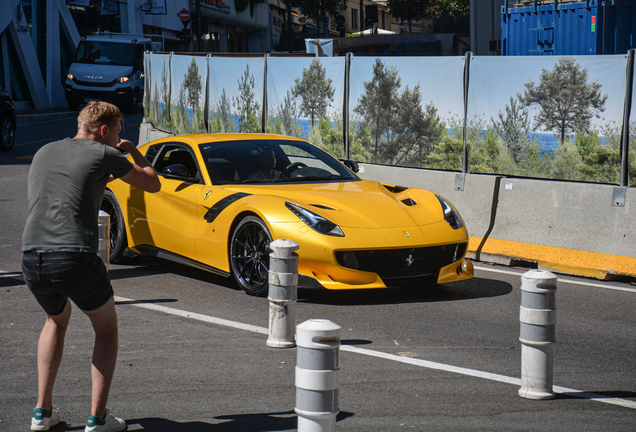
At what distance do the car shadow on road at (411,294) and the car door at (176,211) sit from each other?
1.24m

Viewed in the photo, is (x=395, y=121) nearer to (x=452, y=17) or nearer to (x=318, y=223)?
(x=318, y=223)

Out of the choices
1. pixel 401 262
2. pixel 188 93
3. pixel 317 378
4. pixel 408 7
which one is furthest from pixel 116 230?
pixel 408 7

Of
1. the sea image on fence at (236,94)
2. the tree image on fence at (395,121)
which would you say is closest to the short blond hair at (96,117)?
the tree image on fence at (395,121)

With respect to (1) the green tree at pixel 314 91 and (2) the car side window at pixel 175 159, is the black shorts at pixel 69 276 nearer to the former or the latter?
(2) the car side window at pixel 175 159

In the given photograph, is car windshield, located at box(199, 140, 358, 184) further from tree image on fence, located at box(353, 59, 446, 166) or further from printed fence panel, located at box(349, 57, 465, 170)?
tree image on fence, located at box(353, 59, 446, 166)


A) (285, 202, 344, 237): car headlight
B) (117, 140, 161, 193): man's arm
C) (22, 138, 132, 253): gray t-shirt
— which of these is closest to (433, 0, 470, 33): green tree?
(285, 202, 344, 237): car headlight

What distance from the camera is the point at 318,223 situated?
6.91m

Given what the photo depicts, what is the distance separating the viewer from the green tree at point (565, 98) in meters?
9.08

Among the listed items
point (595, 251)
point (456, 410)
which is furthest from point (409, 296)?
point (456, 410)

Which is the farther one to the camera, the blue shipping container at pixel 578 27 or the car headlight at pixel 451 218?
the blue shipping container at pixel 578 27

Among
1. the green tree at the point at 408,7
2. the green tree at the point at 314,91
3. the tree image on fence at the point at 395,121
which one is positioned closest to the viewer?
the tree image on fence at the point at 395,121

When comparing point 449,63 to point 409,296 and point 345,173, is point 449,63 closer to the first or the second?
point 345,173

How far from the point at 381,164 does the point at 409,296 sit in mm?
4402

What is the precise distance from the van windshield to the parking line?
26.2 m
